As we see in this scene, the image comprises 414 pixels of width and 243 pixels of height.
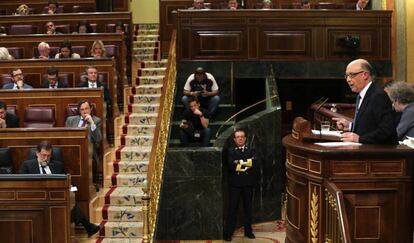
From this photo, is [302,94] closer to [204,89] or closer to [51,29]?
[204,89]

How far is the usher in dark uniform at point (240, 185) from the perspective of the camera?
762cm

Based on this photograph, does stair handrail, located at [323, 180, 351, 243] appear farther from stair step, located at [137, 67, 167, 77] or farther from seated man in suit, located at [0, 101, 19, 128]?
stair step, located at [137, 67, 167, 77]

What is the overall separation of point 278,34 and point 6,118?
15.3ft

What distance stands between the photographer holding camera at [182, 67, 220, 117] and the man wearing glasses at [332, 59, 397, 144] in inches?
197

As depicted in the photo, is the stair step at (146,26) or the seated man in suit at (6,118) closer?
the seated man in suit at (6,118)

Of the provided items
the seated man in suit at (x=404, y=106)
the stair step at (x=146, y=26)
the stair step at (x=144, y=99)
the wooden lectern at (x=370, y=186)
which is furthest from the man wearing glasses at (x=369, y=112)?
the stair step at (x=146, y=26)

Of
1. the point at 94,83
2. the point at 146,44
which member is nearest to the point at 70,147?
the point at 94,83

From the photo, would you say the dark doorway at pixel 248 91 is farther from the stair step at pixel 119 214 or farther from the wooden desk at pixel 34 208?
the wooden desk at pixel 34 208

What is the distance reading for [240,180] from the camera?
767 centimetres

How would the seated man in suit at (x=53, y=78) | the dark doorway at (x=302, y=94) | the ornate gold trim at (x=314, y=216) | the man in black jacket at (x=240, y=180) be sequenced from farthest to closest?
the dark doorway at (x=302, y=94) < the seated man in suit at (x=53, y=78) < the man in black jacket at (x=240, y=180) < the ornate gold trim at (x=314, y=216)

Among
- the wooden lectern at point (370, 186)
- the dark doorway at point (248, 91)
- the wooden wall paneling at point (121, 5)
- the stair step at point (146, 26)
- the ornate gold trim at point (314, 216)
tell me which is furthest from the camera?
the wooden wall paneling at point (121, 5)

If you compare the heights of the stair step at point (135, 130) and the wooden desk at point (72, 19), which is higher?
the wooden desk at point (72, 19)

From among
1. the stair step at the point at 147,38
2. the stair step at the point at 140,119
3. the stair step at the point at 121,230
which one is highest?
the stair step at the point at 147,38

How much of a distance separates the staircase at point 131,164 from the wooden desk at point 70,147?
0.77ft
